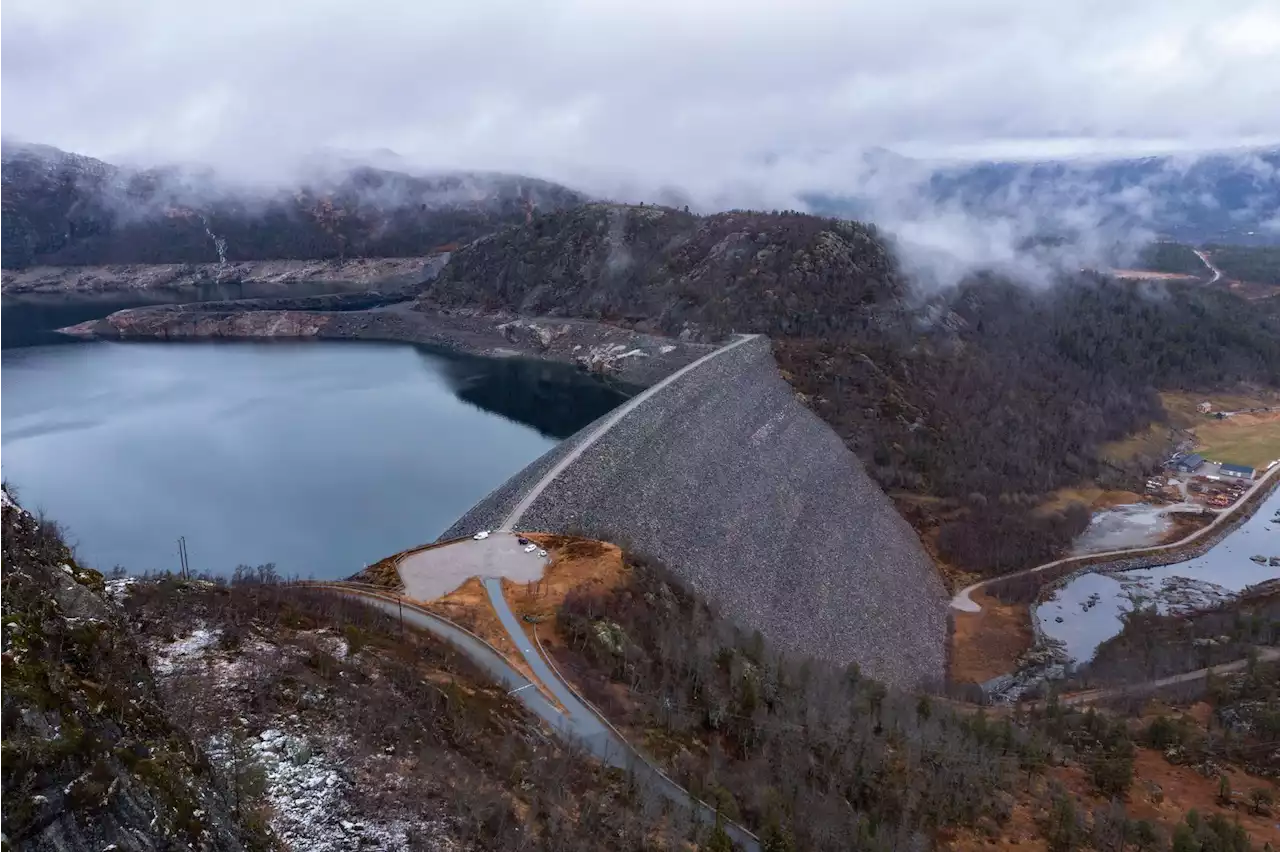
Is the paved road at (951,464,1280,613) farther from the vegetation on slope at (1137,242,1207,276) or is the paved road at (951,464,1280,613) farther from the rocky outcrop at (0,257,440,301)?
the vegetation on slope at (1137,242,1207,276)

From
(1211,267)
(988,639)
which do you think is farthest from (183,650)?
(1211,267)

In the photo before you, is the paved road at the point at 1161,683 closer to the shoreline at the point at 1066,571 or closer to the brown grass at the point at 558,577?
the shoreline at the point at 1066,571

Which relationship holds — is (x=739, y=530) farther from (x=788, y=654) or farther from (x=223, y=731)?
(x=223, y=731)

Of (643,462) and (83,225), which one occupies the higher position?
(83,225)

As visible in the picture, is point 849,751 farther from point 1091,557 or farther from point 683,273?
point 683,273

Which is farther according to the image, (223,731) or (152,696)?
(223,731)

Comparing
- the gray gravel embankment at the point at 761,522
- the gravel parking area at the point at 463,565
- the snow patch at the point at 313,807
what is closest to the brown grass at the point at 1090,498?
the gray gravel embankment at the point at 761,522

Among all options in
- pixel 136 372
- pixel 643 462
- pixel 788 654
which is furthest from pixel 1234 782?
Result: pixel 136 372
